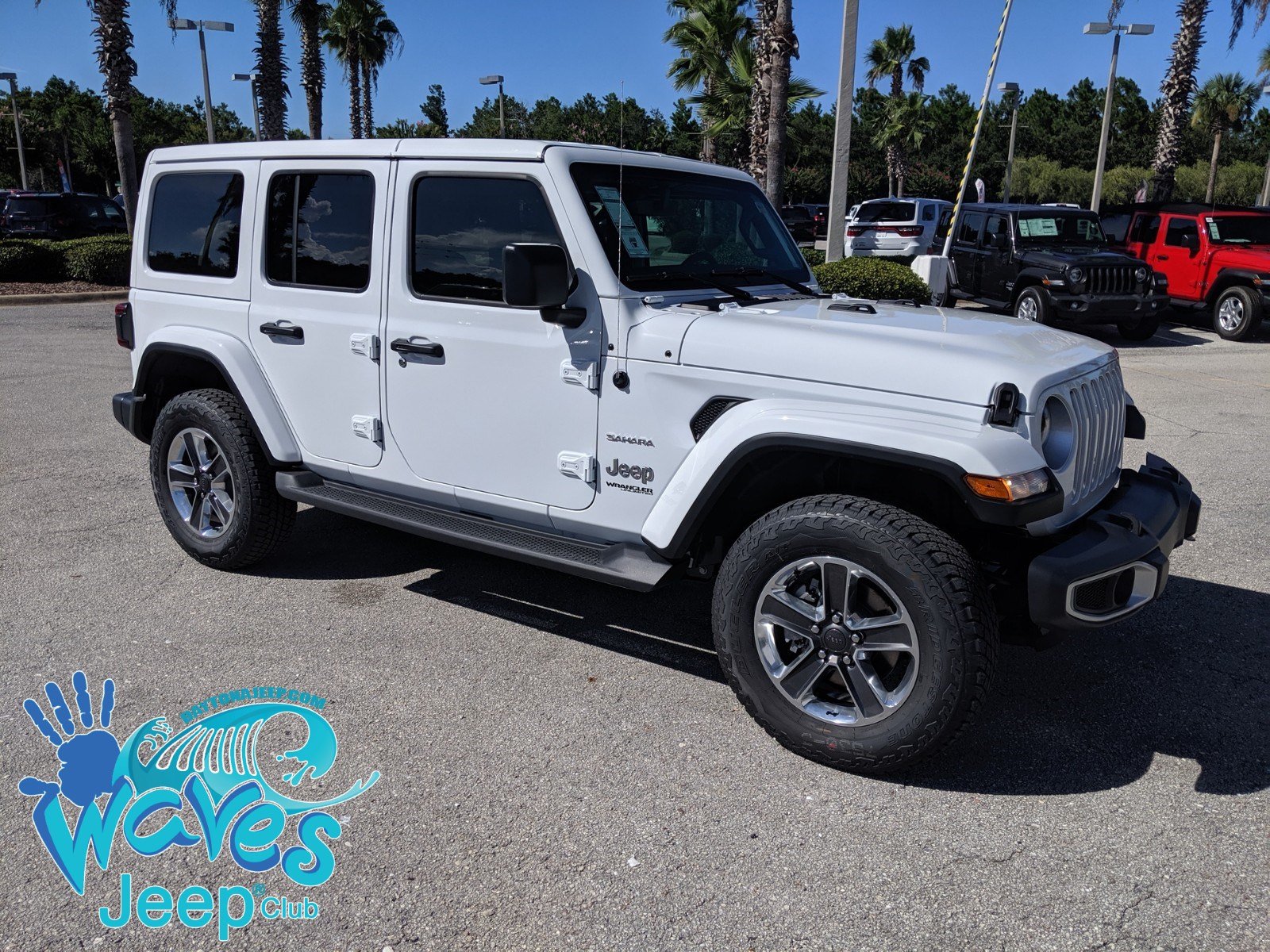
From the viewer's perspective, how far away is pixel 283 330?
4.39m

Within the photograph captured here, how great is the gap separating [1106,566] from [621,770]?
162cm

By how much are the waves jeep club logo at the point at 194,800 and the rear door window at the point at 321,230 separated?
1.76 m

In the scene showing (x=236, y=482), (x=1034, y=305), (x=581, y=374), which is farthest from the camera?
(x=1034, y=305)

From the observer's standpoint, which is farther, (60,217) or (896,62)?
(896,62)

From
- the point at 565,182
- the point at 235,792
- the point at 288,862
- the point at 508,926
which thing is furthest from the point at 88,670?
the point at 565,182

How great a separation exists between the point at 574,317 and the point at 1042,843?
7.31 ft

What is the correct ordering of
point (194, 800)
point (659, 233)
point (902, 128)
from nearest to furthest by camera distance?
point (194, 800) < point (659, 233) < point (902, 128)

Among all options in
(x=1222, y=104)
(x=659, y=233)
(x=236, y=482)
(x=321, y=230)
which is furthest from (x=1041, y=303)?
(x=1222, y=104)

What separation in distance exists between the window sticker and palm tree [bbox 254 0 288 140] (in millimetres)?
21958

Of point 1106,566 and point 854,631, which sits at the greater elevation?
point 1106,566

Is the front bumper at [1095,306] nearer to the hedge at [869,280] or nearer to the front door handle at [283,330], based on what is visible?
the hedge at [869,280]

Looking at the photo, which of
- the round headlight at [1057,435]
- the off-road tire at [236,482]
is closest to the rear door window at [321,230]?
the off-road tire at [236,482]

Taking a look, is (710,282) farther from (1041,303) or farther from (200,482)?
(1041,303)

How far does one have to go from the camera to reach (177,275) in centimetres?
489
